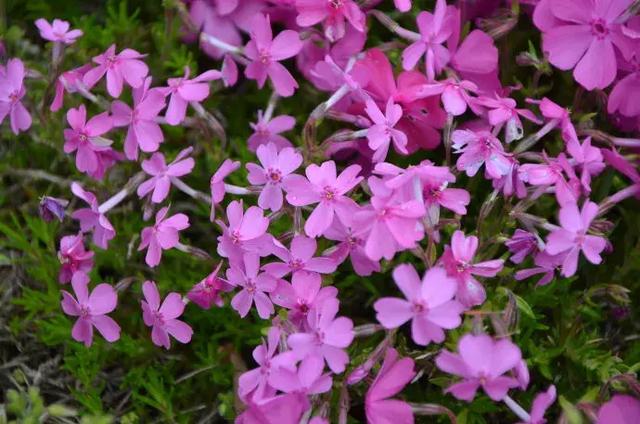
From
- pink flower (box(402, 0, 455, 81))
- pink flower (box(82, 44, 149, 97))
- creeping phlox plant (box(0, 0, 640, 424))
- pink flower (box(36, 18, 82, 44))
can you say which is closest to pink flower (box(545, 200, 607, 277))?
creeping phlox plant (box(0, 0, 640, 424))

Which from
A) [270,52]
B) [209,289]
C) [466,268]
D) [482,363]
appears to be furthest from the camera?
[270,52]

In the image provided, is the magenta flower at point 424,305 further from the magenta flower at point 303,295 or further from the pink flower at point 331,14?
the pink flower at point 331,14

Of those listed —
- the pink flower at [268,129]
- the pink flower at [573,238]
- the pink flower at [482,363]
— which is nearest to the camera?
the pink flower at [482,363]

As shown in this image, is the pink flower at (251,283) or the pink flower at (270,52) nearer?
the pink flower at (251,283)

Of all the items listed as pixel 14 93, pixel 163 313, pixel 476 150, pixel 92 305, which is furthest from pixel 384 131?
pixel 14 93

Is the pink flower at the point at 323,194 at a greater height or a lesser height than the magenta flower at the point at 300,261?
greater

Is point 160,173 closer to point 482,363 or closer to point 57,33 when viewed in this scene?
point 57,33

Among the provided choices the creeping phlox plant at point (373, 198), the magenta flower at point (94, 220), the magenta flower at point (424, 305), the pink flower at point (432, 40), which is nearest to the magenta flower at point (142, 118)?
the creeping phlox plant at point (373, 198)
